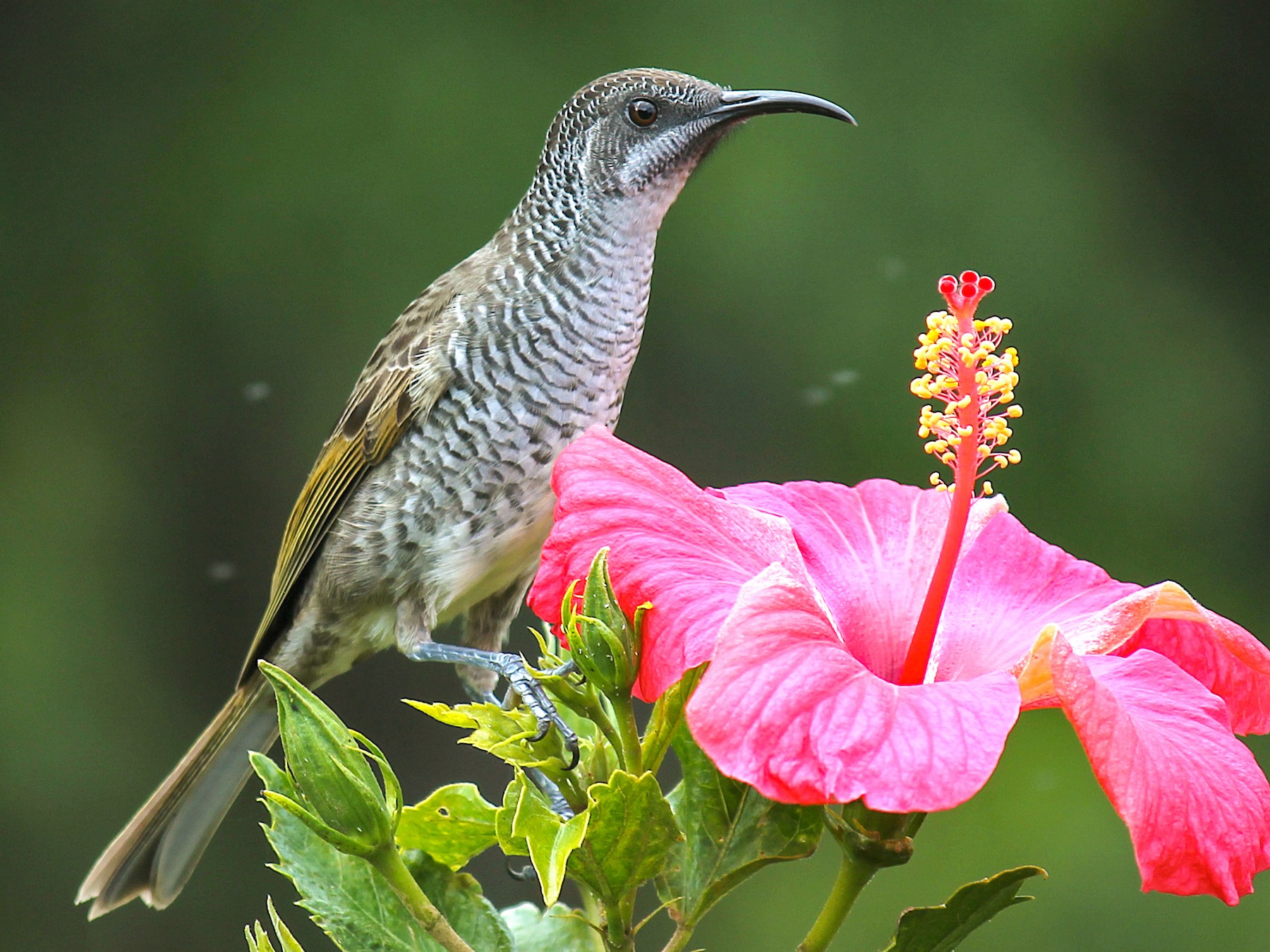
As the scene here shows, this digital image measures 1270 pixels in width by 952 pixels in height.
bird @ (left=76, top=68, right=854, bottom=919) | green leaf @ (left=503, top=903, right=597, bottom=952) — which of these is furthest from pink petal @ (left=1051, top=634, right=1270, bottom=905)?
bird @ (left=76, top=68, right=854, bottom=919)

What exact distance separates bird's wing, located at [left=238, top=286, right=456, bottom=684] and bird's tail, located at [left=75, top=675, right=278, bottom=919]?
0.05 meters

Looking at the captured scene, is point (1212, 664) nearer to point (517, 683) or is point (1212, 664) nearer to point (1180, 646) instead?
point (1180, 646)

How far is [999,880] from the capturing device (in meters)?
0.61

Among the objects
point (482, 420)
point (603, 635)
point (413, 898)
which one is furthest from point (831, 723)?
point (482, 420)

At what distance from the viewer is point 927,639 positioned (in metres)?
0.62

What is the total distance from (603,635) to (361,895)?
0.61 ft

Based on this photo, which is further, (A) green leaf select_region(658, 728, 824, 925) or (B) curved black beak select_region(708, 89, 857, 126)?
(B) curved black beak select_region(708, 89, 857, 126)

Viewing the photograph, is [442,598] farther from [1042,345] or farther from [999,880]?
[1042,345]

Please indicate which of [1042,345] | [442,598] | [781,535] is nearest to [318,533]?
[442,598]

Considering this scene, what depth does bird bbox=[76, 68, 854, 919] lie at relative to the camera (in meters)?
1.09

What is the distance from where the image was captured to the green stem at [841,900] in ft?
1.93

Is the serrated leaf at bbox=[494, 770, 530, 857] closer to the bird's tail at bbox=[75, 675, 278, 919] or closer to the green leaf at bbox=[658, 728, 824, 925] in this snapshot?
the green leaf at bbox=[658, 728, 824, 925]

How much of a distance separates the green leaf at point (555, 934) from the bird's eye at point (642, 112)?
638 millimetres

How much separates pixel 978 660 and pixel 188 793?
777mm
